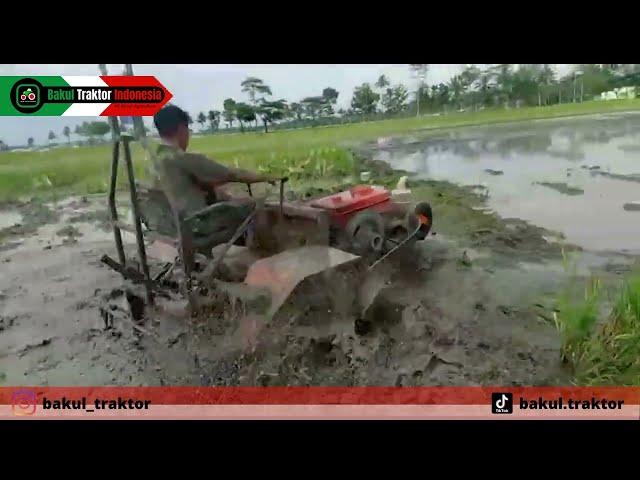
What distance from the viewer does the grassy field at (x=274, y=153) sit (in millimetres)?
2262

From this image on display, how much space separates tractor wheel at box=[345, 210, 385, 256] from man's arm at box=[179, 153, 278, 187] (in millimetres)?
426

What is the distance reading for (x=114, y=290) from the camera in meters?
2.33

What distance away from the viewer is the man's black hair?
219 centimetres

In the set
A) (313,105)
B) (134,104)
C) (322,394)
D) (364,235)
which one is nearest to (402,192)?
(364,235)

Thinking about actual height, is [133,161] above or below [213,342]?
above

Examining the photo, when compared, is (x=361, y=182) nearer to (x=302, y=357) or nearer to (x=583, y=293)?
(x=302, y=357)

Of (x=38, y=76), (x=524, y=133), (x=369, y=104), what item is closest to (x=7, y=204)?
(x=38, y=76)

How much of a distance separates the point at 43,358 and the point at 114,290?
384 mm

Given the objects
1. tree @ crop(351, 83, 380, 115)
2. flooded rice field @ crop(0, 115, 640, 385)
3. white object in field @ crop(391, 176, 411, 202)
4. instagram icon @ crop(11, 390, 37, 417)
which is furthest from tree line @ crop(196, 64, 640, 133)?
instagram icon @ crop(11, 390, 37, 417)

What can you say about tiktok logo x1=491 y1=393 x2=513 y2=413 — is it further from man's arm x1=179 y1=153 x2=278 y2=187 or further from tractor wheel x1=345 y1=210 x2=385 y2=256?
man's arm x1=179 y1=153 x2=278 y2=187

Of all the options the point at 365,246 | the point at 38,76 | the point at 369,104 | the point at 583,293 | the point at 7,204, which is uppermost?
the point at 38,76

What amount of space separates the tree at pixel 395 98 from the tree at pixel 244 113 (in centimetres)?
52

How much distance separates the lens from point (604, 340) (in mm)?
2254

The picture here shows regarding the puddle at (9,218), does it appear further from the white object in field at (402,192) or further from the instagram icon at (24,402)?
the white object in field at (402,192)
